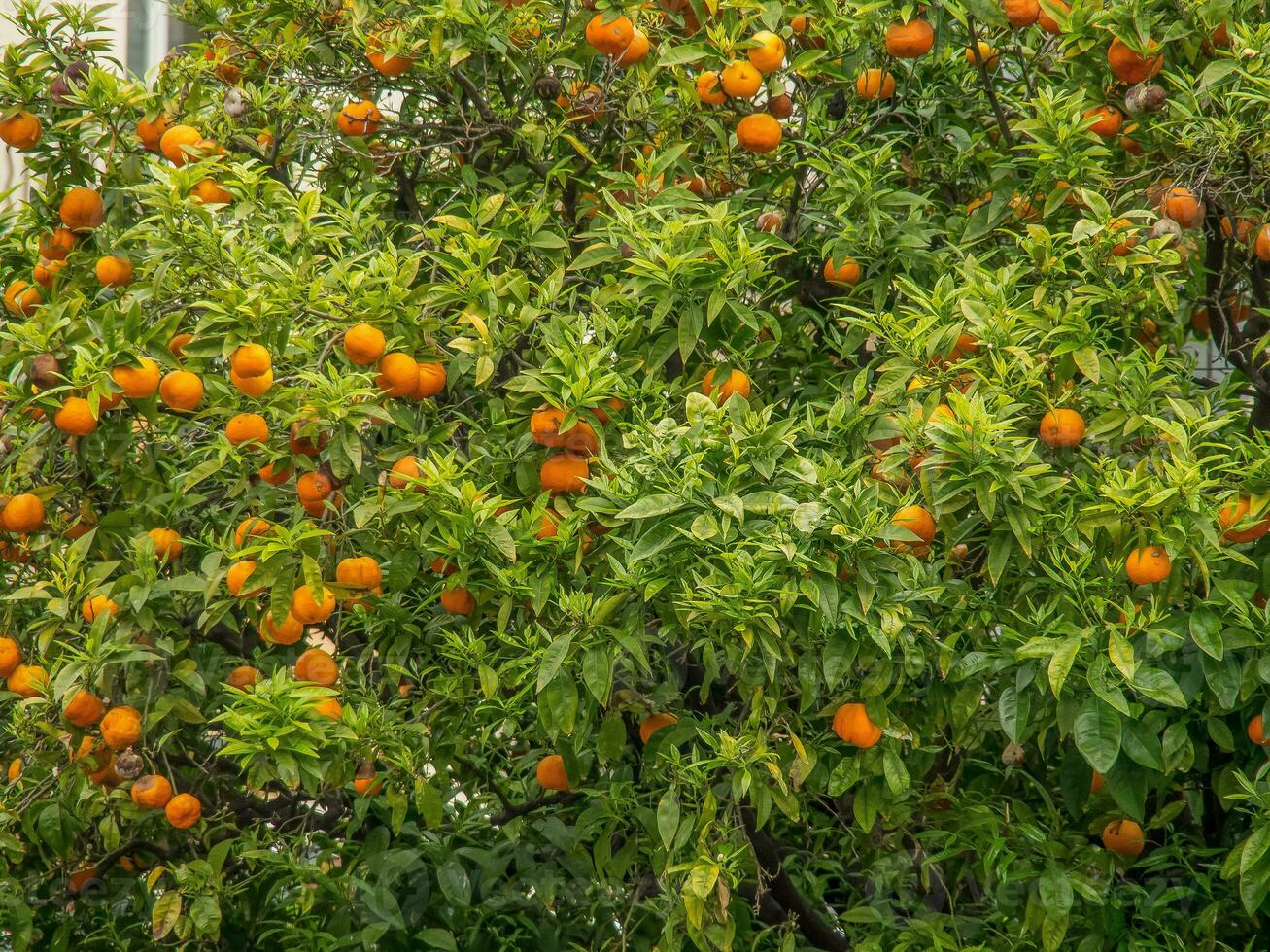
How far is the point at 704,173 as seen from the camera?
3133 mm

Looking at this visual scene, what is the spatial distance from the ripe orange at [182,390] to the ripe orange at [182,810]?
765mm

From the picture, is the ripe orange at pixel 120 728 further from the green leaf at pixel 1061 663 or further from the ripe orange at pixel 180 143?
the green leaf at pixel 1061 663

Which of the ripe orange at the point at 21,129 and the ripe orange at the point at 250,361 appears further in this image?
the ripe orange at the point at 21,129

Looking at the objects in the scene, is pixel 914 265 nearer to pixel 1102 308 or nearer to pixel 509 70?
pixel 1102 308

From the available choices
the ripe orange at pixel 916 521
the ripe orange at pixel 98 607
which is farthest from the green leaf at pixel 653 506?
the ripe orange at pixel 98 607

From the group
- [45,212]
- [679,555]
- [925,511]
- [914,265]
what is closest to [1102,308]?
[914,265]

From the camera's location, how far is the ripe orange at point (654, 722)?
8.55 ft

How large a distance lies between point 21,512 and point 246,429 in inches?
25.1

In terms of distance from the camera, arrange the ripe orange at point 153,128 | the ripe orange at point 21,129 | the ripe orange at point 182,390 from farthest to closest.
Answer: the ripe orange at point 153,128 < the ripe orange at point 21,129 < the ripe orange at point 182,390

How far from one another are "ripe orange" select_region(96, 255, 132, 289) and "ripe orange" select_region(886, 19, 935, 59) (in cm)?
160

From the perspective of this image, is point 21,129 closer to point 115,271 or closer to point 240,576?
point 115,271

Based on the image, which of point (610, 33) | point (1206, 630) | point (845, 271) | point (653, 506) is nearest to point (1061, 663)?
point (1206, 630)

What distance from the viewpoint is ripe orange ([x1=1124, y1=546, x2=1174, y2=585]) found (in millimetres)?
2195

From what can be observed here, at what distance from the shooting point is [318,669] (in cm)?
253
